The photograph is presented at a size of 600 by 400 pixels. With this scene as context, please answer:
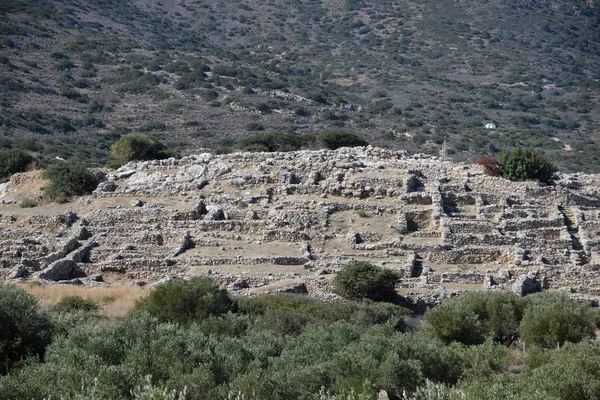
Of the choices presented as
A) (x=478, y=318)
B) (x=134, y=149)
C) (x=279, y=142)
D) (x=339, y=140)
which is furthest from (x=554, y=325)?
(x=279, y=142)

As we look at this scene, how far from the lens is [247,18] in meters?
104

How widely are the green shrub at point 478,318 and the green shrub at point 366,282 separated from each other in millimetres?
3118

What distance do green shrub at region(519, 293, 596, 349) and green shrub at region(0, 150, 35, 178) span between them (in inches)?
1058

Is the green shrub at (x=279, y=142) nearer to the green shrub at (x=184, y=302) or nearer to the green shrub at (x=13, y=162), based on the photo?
the green shrub at (x=13, y=162)

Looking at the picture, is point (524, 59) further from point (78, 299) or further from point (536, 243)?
point (78, 299)

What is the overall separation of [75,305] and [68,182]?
14.5 metres

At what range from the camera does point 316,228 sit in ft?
100

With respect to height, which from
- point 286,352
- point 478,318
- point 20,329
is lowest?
point 478,318

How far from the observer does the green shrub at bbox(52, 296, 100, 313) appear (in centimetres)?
2067

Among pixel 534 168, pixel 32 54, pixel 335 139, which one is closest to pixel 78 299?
pixel 534 168

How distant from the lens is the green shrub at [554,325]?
1886 centimetres

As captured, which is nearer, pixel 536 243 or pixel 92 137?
pixel 536 243

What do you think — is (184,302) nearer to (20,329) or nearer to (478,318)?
(20,329)

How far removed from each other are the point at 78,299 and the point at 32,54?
56.4 m
